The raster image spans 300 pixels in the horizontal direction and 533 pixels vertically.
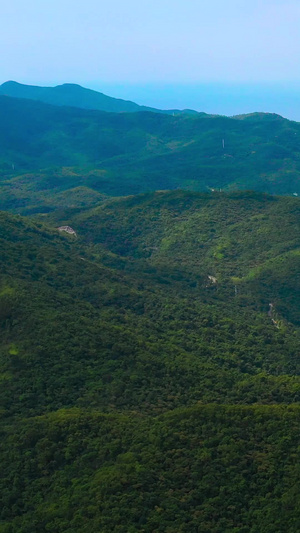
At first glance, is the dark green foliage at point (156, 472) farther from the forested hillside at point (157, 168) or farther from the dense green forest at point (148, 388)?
the forested hillside at point (157, 168)

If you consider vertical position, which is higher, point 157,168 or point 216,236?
point 157,168

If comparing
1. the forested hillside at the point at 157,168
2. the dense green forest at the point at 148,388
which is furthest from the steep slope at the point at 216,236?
the forested hillside at the point at 157,168

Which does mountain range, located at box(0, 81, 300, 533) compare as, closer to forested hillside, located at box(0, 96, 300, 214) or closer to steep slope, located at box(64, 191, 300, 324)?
steep slope, located at box(64, 191, 300, 324)

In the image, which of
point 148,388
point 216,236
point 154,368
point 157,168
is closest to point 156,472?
point 148,388

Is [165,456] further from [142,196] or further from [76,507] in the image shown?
[142,196]

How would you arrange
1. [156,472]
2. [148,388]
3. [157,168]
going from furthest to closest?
[157,168], [148,388], [156,472]

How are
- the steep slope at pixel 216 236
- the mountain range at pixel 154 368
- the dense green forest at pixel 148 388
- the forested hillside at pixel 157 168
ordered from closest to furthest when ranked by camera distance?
1. the dense green forest at pixel 148 388
2. the mountain range at pixel 154 368
3. the steep slope at pixel 216 236
4. the forested hillside at pixel 157 168

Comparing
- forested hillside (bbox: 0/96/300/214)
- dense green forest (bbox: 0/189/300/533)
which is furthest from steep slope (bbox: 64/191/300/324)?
forested hillside (bbox: 0/96/300/214)

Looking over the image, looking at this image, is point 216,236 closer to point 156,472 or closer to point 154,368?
point 154,368
